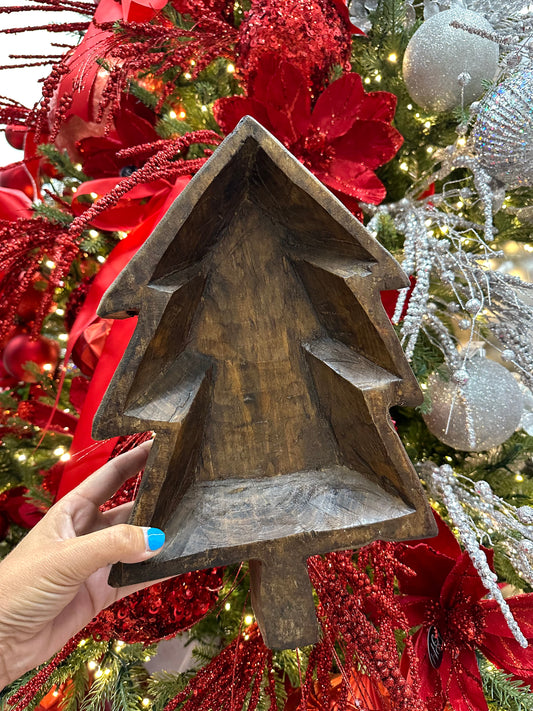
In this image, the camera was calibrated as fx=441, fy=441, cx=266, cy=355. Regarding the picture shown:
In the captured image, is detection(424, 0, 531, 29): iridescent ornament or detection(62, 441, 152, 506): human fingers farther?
detection(424, 0, 531, 29): iridescent ornament

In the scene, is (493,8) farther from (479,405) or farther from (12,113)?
(12,113)

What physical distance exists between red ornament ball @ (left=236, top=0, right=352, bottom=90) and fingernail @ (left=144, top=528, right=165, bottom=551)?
0.49 meters

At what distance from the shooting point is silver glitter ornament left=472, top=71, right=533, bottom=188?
18.4 inches

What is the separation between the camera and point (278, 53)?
19.3 inches

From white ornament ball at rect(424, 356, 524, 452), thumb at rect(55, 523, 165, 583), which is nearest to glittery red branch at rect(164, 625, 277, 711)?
thumb at rect(55, 523, 165, 583)

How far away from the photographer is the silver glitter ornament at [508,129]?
467mm

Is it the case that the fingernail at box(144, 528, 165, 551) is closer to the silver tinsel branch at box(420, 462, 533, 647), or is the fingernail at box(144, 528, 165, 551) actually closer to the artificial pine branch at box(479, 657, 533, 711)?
the silver tinsel branch at box(420, 462, 533, 647)

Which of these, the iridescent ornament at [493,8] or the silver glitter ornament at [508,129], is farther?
the iridescent ornament at [493,8]

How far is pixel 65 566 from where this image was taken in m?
0.34

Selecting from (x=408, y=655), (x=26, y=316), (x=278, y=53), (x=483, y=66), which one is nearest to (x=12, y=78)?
(x=26, y=316)

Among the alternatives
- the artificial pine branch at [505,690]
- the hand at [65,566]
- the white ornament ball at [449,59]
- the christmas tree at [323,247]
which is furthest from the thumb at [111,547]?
the white ornament ball at [449,59]

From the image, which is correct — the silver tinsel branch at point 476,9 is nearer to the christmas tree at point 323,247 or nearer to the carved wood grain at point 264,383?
the christmas tree at point 323,247

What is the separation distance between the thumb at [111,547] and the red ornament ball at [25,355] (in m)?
0.44

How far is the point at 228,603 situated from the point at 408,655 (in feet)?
0.92
